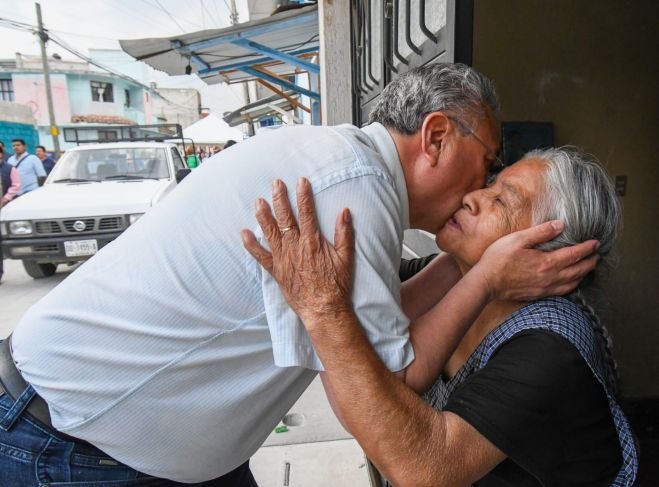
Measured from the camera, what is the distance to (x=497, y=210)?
4.28ft

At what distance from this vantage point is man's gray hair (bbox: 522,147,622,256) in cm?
121

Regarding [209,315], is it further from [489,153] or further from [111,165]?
[111,165]

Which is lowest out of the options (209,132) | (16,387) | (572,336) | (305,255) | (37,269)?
(37,269)

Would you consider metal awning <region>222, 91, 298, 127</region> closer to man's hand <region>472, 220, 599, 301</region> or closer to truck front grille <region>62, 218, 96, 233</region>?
truck front grille <region>62, 218, 96, 233</region>

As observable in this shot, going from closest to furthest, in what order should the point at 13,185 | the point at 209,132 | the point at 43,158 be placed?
the point at 13,185
the point at 43,158
the point at 209,132

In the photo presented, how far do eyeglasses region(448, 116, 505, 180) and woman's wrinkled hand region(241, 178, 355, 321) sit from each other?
48 centimetres

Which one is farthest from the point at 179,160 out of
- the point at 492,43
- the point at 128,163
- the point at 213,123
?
the point at 213,123

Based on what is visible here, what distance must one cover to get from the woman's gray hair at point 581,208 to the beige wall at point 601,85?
3.83ft

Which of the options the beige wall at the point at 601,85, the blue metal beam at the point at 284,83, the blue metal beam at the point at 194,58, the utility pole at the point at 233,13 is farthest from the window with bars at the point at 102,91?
the beige wall at the point at 601,85

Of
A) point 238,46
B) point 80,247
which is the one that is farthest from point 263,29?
point 80,247

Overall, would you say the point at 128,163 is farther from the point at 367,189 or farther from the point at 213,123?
the point at 213,123

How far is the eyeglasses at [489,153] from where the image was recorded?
4.08ft

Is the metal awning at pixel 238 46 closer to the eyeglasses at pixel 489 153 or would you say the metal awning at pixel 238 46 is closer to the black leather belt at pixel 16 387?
the eyeglasses at pixel 489 153

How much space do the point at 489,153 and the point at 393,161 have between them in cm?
30
